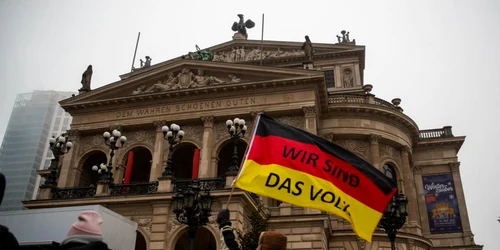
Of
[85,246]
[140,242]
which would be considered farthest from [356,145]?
[85,246]

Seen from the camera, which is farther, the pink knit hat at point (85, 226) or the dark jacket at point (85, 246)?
the pink knit hat at point (85, 226)

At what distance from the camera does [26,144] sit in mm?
76375

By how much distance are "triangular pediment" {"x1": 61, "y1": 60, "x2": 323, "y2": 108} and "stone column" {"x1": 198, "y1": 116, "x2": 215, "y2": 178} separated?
2099 millimetres

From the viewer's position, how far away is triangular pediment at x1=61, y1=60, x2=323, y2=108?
29.7m

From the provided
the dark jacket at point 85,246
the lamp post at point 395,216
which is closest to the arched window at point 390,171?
the lamp post at point 395,216

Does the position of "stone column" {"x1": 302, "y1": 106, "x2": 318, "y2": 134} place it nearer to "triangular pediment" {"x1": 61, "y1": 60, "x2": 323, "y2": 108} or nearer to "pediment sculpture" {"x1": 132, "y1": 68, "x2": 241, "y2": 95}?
"triangular pediment" {"x1": 61, "y1": 60, "x2": 323, "y2": 108}

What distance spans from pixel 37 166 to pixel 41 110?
1057cm

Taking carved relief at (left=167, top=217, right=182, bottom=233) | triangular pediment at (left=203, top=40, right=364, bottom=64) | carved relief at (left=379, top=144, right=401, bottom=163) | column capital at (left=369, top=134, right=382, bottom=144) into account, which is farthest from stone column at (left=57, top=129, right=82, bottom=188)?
carved relief at (left=379, top=144, right=401, bottom=163)

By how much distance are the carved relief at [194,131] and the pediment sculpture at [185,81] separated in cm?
270

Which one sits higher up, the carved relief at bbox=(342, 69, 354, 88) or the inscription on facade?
the carved relief at bbox=(342, 69, 354, 88)

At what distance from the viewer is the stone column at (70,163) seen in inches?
1203

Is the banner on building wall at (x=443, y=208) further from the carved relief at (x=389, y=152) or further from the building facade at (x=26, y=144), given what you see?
the building facade at (x=26, y=144)

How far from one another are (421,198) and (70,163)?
25.6m

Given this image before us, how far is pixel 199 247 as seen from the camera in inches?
992
